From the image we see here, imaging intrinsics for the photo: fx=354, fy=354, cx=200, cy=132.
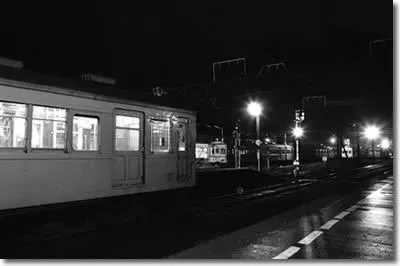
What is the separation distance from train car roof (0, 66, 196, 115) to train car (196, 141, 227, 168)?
22.4 meters

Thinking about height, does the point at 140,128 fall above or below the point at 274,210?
above

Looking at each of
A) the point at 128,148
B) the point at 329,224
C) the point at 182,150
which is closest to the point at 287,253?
the point at 329,224

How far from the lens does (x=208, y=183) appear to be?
13492mm

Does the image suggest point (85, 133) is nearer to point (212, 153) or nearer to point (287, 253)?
point (287, 253)

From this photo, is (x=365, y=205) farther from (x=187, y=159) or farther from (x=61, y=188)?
(x=61, y=188)

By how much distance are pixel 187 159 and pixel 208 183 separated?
8.03 ft

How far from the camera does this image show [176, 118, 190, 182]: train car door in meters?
11.1

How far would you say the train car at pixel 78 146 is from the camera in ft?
22.7

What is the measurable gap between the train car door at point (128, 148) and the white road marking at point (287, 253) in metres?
4.83

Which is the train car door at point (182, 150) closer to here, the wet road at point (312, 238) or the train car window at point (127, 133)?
the train car window at point (127, 133)

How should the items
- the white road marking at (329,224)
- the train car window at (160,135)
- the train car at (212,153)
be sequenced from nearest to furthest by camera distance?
the white road marking at (329,224) < the train car window at (160,135) < the train car at (212,153)

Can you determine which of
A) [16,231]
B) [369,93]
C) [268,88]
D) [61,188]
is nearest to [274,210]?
[61,188]

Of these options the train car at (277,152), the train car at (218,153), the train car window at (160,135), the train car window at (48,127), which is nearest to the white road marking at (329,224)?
the train car window at (160,135)

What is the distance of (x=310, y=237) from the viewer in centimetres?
656
